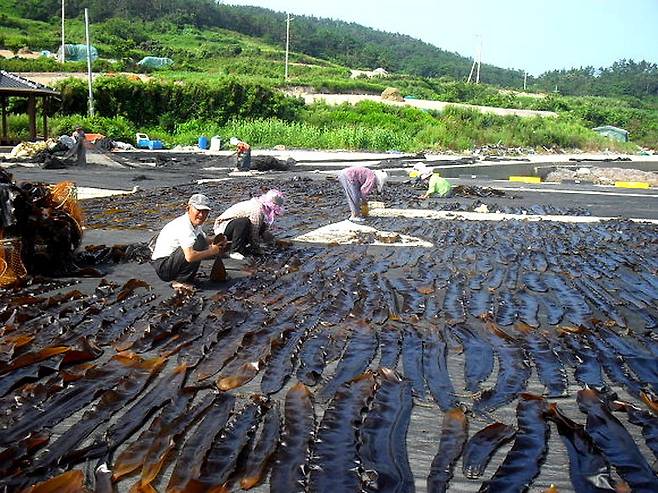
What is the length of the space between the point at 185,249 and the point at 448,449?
11.1 feet

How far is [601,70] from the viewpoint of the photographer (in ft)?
351

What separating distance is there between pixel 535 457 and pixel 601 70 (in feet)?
379

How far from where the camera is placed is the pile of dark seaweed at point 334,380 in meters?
2.98

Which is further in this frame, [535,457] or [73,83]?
[73,83]

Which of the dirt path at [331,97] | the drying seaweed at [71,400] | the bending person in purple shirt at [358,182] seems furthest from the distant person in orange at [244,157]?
the dirt path at [331,97]

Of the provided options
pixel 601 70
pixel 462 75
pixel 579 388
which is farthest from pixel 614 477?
pixel 601 70

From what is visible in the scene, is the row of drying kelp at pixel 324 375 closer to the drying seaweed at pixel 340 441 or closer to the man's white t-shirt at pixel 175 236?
the drying seaweed at pixel 340 441

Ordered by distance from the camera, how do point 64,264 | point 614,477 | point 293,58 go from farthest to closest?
1. point 293,58
2. point 64,264
3. point 614,477

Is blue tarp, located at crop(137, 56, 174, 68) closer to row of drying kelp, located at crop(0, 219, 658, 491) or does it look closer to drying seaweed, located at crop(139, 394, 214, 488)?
row of drying kelp, located at crop(0, 219, 658, 491)

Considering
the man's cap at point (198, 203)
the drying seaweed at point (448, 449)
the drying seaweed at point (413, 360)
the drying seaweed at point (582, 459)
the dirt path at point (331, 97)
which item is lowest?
the drying seaweed at point (413, 360)

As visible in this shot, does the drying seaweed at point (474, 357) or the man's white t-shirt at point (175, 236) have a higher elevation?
the man's white t-shirt at point (175, 236)

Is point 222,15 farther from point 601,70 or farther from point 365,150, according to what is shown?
point 365,150

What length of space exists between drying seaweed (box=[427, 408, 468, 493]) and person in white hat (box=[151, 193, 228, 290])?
303cm

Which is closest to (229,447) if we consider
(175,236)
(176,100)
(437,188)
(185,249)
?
(185,249)
